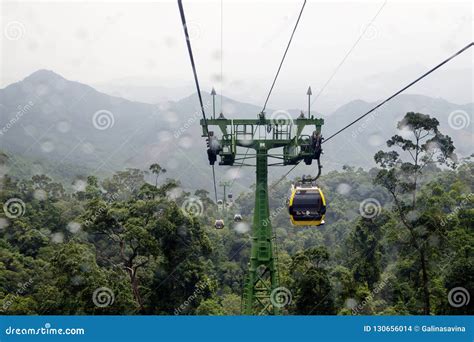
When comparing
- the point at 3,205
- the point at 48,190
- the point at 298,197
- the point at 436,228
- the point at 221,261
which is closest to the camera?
the point at 298,197

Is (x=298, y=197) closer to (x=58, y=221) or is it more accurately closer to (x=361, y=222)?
(x=361, y=222)

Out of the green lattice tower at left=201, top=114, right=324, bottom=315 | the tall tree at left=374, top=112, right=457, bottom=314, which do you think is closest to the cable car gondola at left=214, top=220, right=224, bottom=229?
the tall tree at left=374, top=112, right=457, bottom=314

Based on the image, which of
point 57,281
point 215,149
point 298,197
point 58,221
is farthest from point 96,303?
point 58,221

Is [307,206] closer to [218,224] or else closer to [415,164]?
[415,164]

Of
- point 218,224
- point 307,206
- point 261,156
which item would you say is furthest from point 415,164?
point 307,206

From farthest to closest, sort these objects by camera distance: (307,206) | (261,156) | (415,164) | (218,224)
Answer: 1. (218,224)
2. (415,164)
3. (261,156)
4. (307,206)

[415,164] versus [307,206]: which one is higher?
[415,164]

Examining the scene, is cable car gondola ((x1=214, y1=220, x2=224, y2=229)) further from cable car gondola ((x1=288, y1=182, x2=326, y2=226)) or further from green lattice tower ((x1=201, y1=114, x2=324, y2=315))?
cable car gondola ((x1=288, y1=182, x2=326, y2=226))

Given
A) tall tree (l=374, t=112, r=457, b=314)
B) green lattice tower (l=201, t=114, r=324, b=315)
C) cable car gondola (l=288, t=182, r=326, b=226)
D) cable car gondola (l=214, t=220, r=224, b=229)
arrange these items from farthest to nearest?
cable car gondola (l=214, t=220, r=224, b=229)
tall tree (l=374, t=112, r=457, b=314)
green lattice tower (l=201, t=114, r=324, b=315)
cable car gondola (l=288, t=182, r=326, b=226)

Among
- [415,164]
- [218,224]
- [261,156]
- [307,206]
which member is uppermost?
[415,164]
